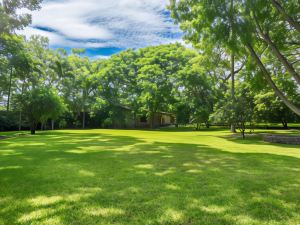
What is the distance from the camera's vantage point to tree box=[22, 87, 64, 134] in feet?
74.7

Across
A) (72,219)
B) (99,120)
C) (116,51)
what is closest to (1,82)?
(99,120)

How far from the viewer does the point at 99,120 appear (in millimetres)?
40562

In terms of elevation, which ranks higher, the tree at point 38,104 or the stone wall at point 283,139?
the tree at point 38,104

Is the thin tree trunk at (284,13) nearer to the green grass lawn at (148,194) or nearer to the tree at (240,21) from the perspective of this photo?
the tree at (240,21)

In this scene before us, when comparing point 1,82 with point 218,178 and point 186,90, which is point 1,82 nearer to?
point 186,90

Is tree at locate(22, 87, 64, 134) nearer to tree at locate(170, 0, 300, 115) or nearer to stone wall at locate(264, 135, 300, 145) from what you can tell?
tree at locate(170, 0, 300, 115)

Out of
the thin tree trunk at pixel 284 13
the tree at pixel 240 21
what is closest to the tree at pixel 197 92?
the tree at pixel 240 21

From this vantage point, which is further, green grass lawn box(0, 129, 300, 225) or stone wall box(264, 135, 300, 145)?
stone wall box(264, 135, 300, 145)

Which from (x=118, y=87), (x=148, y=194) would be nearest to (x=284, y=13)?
(x=148, y=194)

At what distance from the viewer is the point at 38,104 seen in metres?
22.9

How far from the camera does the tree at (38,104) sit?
22.8 meters

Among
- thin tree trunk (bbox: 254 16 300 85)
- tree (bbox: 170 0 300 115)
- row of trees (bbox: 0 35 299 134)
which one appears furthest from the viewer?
row of trees (bbox: 0 35 299 134)

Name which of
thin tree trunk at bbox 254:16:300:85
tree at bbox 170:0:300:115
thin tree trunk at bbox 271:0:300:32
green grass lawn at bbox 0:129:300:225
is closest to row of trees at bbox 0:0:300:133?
tree at bbox 170:0:300:115

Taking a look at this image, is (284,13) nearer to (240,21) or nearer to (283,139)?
(240,21)
